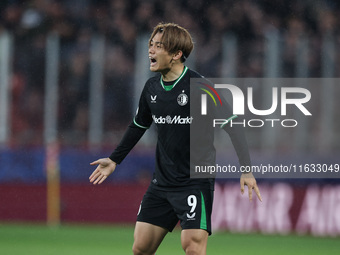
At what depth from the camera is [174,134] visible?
19.7ft

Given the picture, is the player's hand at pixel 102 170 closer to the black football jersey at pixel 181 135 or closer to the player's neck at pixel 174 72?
the black football jersey at pixel 181 135

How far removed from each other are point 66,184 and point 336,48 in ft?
16.4

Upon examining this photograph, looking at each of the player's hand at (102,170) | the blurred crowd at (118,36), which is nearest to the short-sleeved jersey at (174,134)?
the player's hand at (102,170)

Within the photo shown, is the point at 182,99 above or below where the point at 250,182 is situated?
above

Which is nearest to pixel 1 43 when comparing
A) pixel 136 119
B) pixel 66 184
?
pixel 66 184

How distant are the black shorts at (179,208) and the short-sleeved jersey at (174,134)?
0.20ft

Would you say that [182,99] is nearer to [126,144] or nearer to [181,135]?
[181,135]

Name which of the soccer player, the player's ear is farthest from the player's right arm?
the player's ear

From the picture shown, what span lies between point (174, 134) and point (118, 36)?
28.4 ft

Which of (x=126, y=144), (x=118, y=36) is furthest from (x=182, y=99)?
(x=118, y=36)

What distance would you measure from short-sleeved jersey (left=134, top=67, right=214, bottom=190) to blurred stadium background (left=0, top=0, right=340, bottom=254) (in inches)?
226

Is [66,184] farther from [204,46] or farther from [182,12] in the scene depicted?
[182,12]

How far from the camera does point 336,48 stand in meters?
12.6
